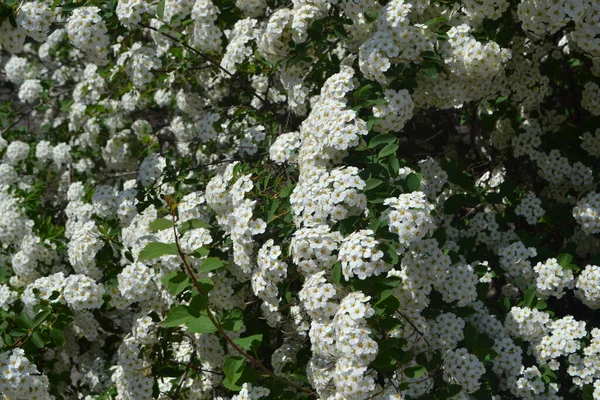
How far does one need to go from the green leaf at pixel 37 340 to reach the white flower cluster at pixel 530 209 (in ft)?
7.99

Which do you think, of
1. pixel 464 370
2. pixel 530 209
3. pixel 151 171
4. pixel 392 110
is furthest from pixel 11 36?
pixel 530 209

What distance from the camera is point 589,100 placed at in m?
4.12

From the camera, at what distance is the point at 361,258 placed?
263 centimetres

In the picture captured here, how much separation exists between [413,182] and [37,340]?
6.06 ft

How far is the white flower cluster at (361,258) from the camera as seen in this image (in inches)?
103

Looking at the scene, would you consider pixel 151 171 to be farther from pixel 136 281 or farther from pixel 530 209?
pixel 530 209

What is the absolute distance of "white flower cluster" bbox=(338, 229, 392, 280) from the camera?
2.62 meters

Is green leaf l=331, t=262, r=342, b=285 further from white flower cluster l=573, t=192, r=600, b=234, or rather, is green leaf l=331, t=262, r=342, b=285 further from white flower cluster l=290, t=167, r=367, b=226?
white flower cluster l=573, t=192, r=600, b=234

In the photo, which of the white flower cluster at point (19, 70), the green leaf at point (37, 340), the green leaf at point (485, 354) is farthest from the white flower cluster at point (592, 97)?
the white flower cluster at point (19, 70)

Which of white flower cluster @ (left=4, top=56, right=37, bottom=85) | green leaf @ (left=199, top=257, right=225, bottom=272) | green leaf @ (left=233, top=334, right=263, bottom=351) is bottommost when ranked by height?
white flower cluster @ (left=4, top=56, right=37, bottom=85)

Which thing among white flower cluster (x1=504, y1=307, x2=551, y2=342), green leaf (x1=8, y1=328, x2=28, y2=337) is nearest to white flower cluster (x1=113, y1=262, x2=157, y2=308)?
green leaf (x1=8, y1=328, x2=28, y2=337)

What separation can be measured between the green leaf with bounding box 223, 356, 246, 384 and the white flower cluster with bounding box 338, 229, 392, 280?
0.55 m

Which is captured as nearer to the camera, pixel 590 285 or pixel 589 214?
pixel 590 285

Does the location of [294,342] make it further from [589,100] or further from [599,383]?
[589,100]
